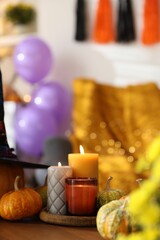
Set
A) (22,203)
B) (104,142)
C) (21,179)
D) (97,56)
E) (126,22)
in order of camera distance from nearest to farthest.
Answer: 1. (22,203)
2. (21,179)
3. (104,142)
4. (126,22)
5. (97,56)

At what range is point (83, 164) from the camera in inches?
50.3

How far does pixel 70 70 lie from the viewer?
4.58m

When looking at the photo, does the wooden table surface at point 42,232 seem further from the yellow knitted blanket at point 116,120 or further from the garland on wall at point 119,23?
the garland on wall at point 119,23

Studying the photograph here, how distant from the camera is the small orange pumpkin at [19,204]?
4.14ft

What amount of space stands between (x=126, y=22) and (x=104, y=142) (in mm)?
1026

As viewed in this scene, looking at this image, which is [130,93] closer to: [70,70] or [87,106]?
[87,106]

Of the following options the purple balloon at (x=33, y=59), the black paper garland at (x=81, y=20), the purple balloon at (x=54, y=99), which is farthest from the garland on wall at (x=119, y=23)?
the purple balloon at (x=54, y=99)

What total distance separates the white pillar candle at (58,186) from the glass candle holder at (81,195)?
2 centimetres

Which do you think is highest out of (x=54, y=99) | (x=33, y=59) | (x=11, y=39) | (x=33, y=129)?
(x=11, y=39)

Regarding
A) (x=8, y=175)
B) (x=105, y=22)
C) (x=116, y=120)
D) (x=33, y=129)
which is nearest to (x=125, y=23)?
(x=105, y=22)

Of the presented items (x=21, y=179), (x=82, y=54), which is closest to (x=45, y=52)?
(x=82, y=54)

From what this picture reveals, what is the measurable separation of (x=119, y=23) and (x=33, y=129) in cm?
98

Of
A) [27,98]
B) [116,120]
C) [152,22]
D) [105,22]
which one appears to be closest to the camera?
[116,120]

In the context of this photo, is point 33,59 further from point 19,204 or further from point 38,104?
point 19,204
